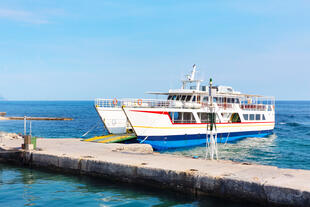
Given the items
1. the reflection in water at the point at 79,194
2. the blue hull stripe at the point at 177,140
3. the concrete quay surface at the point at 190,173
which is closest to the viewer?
the concrete quay surface at the point at 190,173

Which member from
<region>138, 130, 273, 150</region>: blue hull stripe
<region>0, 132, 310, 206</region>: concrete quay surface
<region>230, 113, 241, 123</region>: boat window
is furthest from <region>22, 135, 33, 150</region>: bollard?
<region>230, 113, 241, 123</region>: boat window

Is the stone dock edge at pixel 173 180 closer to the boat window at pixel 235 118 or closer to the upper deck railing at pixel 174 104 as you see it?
the upper deck railing at pixel 174 104

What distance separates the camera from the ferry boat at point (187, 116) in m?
23.3

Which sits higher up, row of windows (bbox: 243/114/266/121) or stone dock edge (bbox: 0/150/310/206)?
row of windows (bbox: 243/114/266/121)

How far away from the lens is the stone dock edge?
9.19 metres

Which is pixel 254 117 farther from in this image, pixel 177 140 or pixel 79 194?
pixel 79 194

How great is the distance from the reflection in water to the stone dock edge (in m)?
0.28

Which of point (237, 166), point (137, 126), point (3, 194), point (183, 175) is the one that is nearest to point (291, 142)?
point (137, 126)

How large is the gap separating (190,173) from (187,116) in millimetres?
16269

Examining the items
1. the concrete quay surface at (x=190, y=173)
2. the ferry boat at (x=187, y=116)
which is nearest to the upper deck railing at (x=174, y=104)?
the ferry boat at (x=187, y=116)

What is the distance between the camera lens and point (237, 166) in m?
12.4

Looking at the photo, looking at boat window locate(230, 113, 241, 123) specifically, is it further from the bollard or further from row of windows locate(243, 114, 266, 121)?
the bollard

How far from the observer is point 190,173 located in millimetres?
11109

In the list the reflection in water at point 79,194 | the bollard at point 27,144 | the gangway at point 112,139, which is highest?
the bollard at point 27,144
